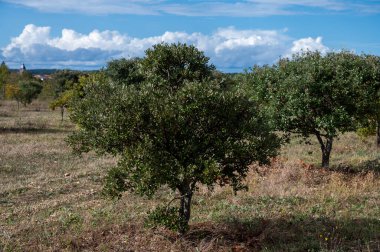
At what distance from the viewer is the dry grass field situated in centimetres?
1101

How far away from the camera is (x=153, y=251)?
34.9ft

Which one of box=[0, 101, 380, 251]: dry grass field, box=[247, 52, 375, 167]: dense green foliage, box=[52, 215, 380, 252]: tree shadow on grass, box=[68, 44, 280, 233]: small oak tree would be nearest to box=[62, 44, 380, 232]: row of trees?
box=[68, 44, 280, 233]: small oak tree

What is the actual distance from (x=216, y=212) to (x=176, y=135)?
16.2 ft

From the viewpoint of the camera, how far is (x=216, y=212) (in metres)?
14.2

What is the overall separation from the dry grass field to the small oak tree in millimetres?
1555

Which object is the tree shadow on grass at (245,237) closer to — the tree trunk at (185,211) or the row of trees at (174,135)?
the tree trunk at (185,211)

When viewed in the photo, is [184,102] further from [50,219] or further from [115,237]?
[50,219]

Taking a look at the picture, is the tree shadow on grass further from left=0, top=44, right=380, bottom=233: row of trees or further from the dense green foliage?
the dense green foliage

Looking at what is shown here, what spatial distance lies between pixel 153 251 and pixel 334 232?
188 inches

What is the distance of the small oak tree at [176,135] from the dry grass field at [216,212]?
1.56 metres


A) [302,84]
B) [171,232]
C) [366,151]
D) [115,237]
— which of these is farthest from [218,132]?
[366,151]

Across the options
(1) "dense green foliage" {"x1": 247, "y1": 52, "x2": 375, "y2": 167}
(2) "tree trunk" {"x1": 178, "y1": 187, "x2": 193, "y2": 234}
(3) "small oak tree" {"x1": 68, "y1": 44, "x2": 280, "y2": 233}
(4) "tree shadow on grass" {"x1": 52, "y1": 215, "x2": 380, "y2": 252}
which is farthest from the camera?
(1) "dense green foliage" {"x1": 247, "y1": 52, "x2": 375, "y2": 167}

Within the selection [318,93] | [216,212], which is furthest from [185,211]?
[318,93]

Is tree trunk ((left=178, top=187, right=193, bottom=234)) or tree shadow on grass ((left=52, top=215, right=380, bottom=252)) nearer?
tree shadow on grass ((left=52, top=215, right=380, bottom=252))
